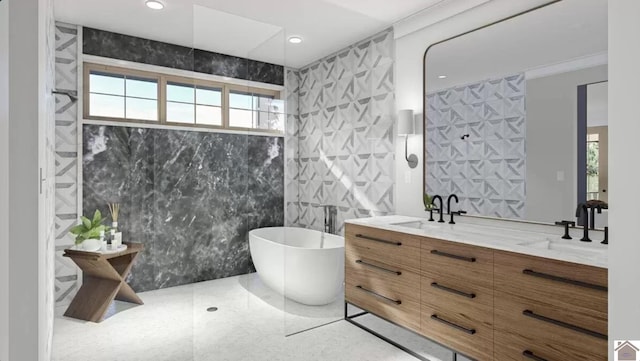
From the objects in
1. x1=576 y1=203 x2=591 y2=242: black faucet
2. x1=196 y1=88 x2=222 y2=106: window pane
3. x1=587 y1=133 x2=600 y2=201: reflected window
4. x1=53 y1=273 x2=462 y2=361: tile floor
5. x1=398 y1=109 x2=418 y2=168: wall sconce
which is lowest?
x1=53 y1=273 x2=462 y2=361: tile floor

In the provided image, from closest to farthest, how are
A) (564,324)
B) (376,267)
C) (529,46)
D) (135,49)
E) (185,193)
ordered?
(564,324) < (529,46) < (376,267) < (185,193) < (135,49)

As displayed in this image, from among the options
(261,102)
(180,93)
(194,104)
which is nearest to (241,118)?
(261,102)

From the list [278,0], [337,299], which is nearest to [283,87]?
[278,0]

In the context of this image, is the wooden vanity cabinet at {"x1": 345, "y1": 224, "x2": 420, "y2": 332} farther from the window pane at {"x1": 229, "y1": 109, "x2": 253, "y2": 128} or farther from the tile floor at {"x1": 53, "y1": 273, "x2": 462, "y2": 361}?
the window pane at {"x1": 229, "y1": 109, "x2": 253, "y2": 128}

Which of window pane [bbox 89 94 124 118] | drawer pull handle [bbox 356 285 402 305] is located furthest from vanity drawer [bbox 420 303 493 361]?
window pane [bbox 89 94 124 118]

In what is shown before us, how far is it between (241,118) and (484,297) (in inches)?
84.2

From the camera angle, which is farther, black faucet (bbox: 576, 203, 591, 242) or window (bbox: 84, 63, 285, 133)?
window (bbox: 84, 63, 285, 133)

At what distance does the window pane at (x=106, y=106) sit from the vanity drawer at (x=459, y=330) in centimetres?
339

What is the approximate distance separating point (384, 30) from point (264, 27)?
3.80 ft

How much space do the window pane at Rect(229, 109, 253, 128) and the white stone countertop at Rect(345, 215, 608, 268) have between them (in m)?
1.20

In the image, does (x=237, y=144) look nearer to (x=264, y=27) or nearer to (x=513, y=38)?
(x=264, y=27)

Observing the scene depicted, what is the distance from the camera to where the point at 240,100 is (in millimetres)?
2959

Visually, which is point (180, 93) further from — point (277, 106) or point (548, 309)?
point (548, 309)

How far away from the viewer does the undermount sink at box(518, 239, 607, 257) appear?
6.22 ft
